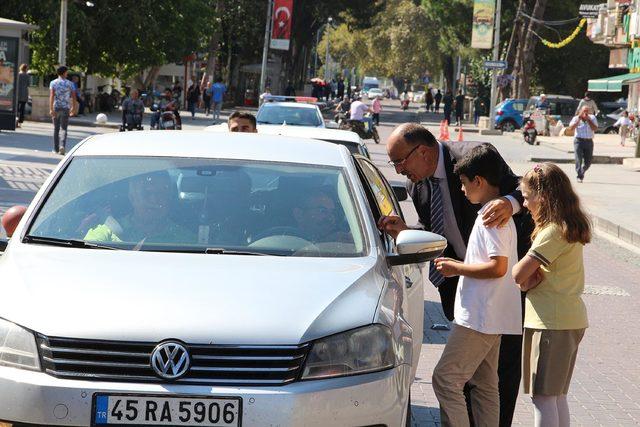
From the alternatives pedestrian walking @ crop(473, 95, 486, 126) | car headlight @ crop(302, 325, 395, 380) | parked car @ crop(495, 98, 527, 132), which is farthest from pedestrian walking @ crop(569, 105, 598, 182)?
pedestrian walking @ crop(473, 95, 486, 126)

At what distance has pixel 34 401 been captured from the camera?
14.6ft

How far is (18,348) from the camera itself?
459 centimetres

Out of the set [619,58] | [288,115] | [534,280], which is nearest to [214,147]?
[534,280]

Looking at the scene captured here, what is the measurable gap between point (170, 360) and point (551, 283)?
1.92 metres

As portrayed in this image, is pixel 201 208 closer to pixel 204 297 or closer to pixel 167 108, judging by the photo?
pixel 204 297

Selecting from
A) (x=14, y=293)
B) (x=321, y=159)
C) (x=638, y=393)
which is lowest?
(x=638, y=393)

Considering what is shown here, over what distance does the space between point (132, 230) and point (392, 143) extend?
127cm

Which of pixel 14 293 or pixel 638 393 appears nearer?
pixel 14 293

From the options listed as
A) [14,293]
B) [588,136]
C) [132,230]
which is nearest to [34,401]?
[14,293]

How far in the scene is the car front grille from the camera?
14.7 feet

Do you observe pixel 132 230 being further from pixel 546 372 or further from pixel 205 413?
pixel 546 372

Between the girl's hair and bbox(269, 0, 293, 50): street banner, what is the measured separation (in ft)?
210

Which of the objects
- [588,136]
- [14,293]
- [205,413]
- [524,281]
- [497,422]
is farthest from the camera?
[588,136]

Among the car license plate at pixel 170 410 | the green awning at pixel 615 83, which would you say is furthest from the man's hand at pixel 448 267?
the green awning at pixel 615 83
